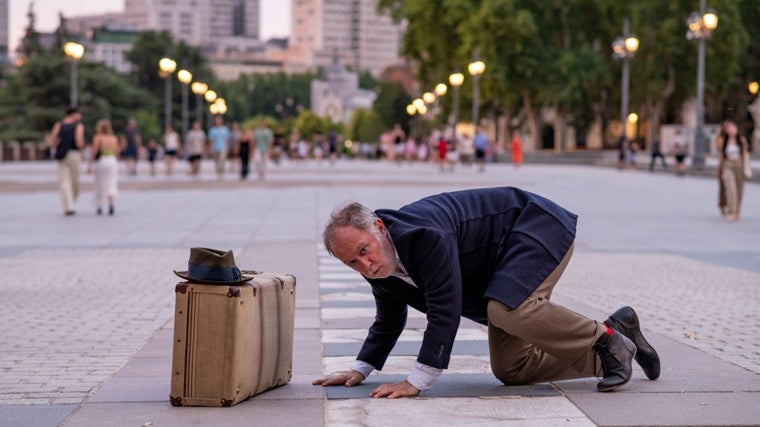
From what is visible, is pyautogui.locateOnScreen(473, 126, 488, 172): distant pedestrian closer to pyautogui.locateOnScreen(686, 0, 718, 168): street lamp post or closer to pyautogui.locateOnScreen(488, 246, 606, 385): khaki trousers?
pyautogui.locateOnScreen(686, 0, 718, 168): street lamp post

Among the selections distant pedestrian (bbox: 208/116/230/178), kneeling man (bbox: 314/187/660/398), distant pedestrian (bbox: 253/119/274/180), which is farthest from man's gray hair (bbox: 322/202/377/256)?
distant pedestrian (bbox: 253/119/274/180)

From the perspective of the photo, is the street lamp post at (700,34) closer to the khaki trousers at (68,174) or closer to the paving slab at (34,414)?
the khaki trousers at (68,174)

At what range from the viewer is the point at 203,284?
555cm

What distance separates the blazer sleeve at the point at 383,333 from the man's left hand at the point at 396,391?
36cm

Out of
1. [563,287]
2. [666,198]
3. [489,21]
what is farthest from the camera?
[489,21]

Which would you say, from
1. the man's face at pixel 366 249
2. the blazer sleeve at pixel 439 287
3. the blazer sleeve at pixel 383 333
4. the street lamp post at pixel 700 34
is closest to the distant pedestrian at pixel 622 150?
the street lamp post at pixel 700 34

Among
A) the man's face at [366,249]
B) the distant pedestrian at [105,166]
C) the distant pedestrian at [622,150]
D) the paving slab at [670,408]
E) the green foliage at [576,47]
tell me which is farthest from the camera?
the green foliage at [576,47]

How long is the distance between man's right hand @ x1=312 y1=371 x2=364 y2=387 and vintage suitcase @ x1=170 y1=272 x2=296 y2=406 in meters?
0.45

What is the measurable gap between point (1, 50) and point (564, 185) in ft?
211

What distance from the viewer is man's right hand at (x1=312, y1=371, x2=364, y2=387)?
6.14m

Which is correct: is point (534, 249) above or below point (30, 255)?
above

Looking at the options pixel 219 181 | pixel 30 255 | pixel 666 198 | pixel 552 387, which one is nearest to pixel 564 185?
pixel 666 198

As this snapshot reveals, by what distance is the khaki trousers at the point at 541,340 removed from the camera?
225 inches

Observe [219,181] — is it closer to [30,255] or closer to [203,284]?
[30,255]
